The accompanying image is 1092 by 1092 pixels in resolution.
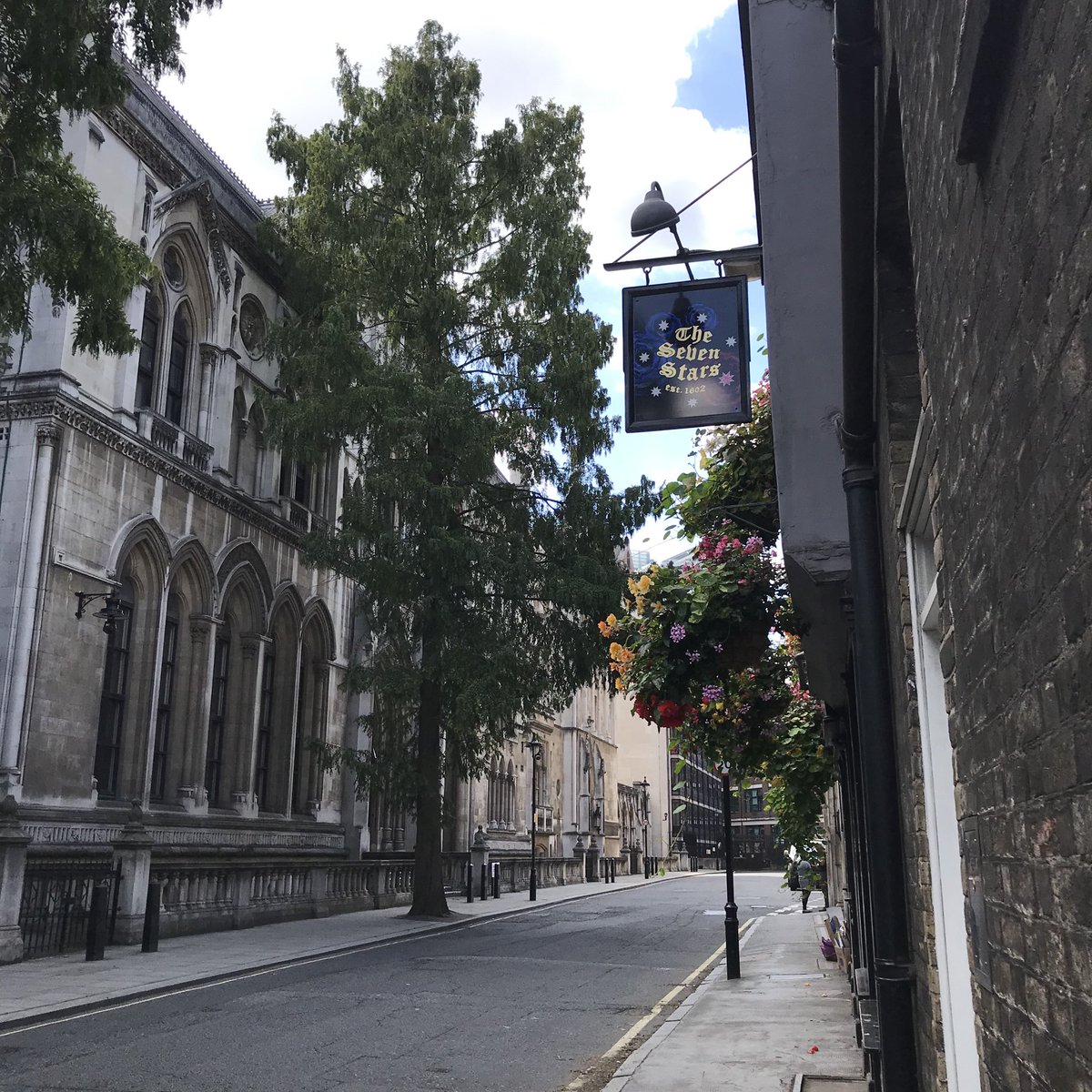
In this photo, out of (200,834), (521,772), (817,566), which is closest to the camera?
(817,566)

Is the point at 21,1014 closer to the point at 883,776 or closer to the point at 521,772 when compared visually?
the point at 883,776

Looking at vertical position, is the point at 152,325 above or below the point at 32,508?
above

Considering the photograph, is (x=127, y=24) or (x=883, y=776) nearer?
(x=883, y=776)

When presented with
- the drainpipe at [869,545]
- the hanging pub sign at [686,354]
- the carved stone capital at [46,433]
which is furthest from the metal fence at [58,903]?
the drainpipe at [869,545]

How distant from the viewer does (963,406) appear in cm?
229

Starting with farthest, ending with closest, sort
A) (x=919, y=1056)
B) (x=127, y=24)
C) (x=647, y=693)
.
Answer: 1. (x=127, y=24)
2. (x=647, y=693)
3. (x=919, y=1056)

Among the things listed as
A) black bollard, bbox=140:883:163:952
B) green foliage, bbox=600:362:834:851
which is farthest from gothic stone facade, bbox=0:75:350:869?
green foliage, bbox=600:362:834:851

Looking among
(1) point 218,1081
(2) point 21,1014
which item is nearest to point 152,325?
(2) point 21,1014

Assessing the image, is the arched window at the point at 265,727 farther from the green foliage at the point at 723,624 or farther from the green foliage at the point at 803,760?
the green foliage at the point at 723,624

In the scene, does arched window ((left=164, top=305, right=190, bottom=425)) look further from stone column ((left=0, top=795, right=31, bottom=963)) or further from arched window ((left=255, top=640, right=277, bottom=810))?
stone column ((left=0, top=795, right=31, bottom=963))

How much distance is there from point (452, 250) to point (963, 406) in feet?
80.4

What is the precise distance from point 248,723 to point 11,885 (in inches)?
467

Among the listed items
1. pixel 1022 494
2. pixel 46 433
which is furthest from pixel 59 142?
pixel 1022 494

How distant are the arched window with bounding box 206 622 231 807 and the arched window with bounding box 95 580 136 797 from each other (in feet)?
10.1
